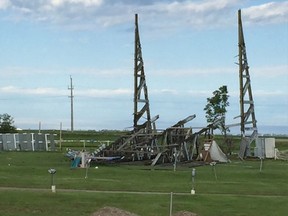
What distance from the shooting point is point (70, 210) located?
22.5 meters

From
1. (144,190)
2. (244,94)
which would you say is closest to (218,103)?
(244,94)

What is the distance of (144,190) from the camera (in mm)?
28641

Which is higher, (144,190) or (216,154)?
(216,154)

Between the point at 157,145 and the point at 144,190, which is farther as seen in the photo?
the point at 157,145

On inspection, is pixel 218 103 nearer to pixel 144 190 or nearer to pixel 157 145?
pixel 157 145

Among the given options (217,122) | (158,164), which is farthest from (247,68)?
(158,164)

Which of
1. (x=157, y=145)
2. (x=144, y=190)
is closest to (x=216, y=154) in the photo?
(x=157, y=145)

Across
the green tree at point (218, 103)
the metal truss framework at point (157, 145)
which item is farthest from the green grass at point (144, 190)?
the green tree at point (218, 103)

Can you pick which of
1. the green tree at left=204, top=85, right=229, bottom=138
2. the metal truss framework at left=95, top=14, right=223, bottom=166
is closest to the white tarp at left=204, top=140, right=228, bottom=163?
the metal truss framework at left=95, top=14, right=223, bottom=166

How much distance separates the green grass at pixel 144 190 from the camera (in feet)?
75.9

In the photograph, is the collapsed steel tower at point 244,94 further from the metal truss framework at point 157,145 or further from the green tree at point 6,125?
the green tree at point 6,125

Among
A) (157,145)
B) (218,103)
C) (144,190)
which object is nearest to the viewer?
(144,190)

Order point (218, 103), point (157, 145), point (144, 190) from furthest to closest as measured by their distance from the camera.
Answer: point (218, 103), point (157, 145), point (144, 190)

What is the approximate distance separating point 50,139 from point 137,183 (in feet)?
133
